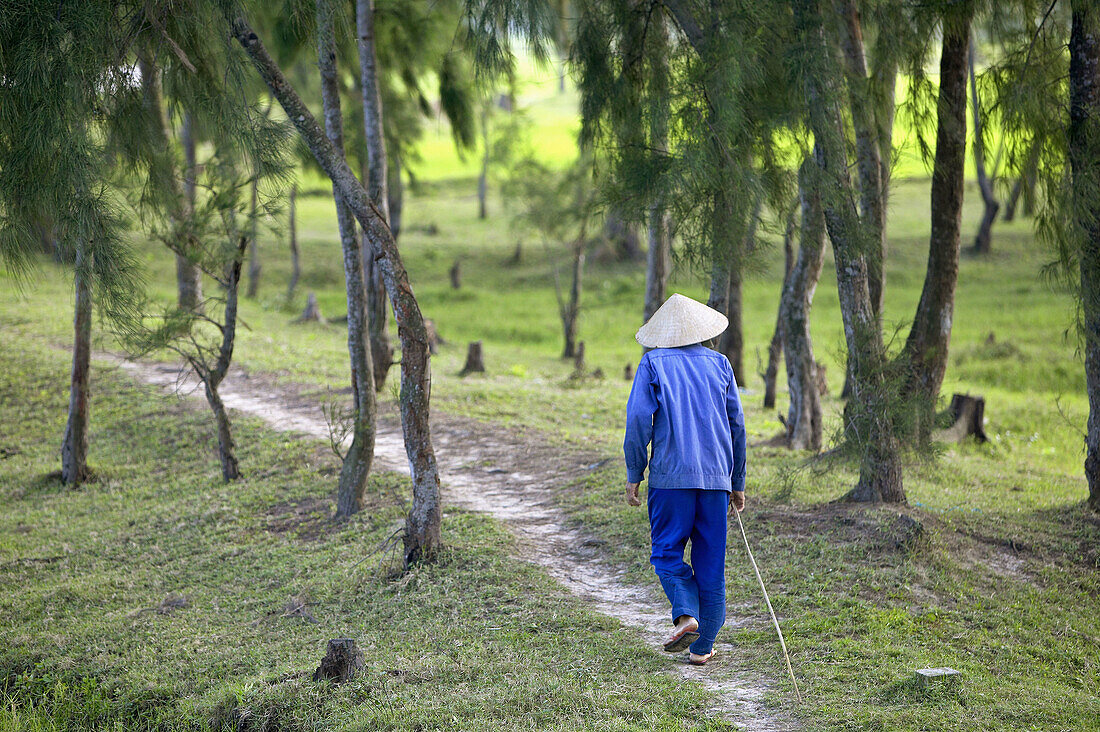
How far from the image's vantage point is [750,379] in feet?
64.2

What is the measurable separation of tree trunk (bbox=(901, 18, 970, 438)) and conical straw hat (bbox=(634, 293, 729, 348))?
3570mm

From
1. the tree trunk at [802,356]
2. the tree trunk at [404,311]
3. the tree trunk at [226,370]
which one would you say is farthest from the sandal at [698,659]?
the tree trunk at [226,370]

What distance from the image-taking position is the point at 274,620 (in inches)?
255

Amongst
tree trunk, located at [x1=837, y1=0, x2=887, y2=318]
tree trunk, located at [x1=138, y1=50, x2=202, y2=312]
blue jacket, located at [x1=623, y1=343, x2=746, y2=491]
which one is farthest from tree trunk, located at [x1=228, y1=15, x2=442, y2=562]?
tree trunk, located at [x1=837, y1=0, x2=887, y2=318]

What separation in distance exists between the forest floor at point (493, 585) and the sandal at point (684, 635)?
137 mm

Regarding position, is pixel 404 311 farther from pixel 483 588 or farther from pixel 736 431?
pixel 736 431

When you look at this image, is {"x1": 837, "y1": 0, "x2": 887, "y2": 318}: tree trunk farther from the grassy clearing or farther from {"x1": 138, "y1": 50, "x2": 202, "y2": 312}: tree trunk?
{"x1": 138, "y1": 50, "x2": 202, "y2": 312}: tree trunk

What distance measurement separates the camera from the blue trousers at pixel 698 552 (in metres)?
4.87

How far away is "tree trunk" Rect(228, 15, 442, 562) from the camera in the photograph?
663 cm

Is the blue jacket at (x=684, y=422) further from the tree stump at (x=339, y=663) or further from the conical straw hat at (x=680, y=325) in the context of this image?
the tree stump at (x=339, y=663)

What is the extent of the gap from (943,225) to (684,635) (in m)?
6.13

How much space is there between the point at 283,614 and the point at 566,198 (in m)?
18.8

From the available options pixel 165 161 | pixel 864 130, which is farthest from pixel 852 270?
pixel 165 161

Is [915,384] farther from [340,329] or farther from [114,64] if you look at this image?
[340,329]
